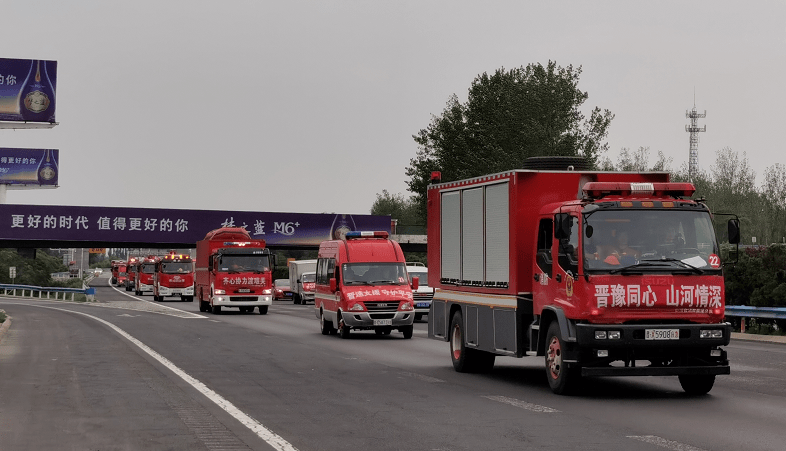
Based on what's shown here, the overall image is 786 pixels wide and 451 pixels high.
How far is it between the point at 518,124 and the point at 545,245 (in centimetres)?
6602

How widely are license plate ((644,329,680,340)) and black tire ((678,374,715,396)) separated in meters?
1.04

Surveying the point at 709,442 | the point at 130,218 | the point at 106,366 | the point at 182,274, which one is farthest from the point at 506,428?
the point at 130,218

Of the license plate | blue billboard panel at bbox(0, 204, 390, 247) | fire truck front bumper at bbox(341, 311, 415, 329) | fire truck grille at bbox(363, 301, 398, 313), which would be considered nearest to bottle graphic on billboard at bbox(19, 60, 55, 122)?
fire truck front bumper at bbox(341, 311, 415, 329)

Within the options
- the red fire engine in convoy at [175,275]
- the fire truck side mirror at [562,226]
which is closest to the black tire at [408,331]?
the fire truck side mirror at [562,226]

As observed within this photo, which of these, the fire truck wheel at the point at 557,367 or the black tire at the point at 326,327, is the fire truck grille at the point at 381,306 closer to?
the black tire at the point at 326,327

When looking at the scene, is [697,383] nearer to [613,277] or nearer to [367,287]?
[613,277]

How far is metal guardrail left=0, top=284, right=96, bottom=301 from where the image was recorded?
74312 millimetres

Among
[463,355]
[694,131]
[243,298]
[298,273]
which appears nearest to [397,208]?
[694,131]

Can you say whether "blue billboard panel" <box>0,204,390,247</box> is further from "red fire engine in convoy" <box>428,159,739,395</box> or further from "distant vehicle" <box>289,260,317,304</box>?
"red fire engine in convoy" <box>428,159,739,395</box>

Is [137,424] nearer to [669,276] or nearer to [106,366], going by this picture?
[669,276]

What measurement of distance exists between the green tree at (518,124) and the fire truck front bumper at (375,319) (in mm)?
50906

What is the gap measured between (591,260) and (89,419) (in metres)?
6.37

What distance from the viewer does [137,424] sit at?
12.0 m

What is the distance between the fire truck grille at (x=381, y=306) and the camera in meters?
29.4
